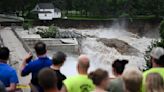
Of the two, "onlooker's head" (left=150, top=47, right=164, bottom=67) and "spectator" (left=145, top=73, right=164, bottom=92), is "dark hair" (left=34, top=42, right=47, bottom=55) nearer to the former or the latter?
"onlooker's head" (left=150, top=47, right=164, bottom=67)

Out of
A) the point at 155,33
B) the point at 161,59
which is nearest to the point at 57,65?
the point at 161,59

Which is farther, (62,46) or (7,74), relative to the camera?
(62,46)

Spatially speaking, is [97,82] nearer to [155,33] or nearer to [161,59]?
[161,59]

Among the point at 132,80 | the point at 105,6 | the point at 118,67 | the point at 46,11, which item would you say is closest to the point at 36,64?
the point at 118,67

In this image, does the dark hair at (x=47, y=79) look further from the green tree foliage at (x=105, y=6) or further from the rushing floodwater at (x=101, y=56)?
the green tree foliage at (x=105, y=6)

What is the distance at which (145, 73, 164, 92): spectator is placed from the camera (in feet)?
20.0

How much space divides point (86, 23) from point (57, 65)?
66081 millimetres

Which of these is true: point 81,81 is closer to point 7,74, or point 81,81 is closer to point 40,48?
point 40,48

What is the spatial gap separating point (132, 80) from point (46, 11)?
73.9 meters

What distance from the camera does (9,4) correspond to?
7319 cm

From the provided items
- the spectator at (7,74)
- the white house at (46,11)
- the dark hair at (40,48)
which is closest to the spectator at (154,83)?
the dark hair at (40,48)

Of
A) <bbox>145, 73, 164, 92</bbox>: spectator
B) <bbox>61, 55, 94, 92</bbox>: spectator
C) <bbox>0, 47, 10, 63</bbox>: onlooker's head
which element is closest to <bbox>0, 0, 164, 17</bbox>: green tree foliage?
<bbox>0, 47, 10, 63</bbox>: onlooker's head

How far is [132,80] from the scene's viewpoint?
20.4 ft

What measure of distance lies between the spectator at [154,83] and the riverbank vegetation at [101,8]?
69.6 metres
